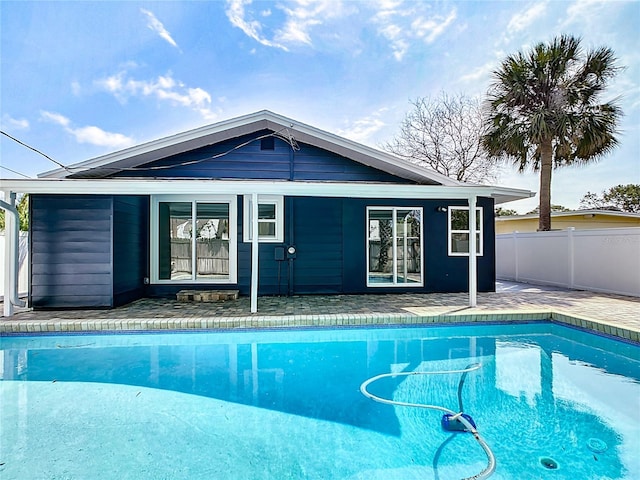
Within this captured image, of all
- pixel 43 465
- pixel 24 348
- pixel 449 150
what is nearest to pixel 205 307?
pixel 24 348

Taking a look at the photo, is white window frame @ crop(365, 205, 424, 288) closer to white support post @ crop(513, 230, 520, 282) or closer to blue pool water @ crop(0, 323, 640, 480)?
blue pool water @ crop(0, 323, 640, 480)

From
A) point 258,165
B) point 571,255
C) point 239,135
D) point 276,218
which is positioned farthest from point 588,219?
point 239,135

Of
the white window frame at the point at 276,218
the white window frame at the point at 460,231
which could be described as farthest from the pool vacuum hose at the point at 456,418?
the white window frame at the point at 460,231

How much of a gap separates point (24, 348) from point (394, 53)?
1273 cm

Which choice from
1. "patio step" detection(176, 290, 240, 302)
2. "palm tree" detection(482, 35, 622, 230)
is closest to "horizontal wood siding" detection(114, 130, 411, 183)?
"patio step" detection(176, 290, 240, 302)

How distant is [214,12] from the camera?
948cm

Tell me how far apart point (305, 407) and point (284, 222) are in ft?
17.6

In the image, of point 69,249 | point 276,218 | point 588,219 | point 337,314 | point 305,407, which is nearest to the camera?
point 305,407

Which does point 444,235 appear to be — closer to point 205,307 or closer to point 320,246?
point 320,246

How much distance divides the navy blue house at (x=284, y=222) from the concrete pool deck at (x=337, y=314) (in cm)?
68

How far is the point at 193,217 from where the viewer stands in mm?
8391

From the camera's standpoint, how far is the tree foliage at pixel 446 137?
18.5 metres

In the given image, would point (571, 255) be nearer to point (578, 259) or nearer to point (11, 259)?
point (578, 259)

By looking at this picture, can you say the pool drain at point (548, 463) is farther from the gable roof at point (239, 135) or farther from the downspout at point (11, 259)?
the downspout at point (11, 259)
